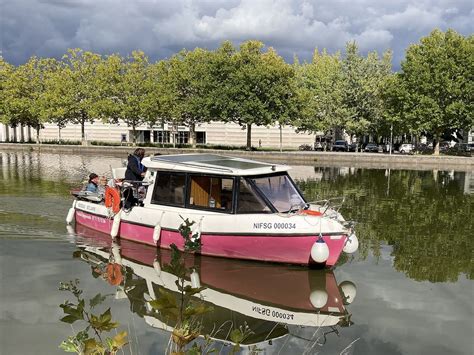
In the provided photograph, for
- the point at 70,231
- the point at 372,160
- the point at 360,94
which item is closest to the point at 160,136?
the point at 360,94

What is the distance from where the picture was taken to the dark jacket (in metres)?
14.1

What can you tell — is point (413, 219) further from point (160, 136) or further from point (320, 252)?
point (160, 136)

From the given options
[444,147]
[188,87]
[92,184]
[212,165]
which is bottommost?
[444,147]

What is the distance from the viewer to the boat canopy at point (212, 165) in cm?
1128

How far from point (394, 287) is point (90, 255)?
7.39 meters

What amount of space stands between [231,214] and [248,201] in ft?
1.68

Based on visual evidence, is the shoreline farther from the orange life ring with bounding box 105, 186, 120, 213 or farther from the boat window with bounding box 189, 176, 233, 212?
the boat window with bounding box 189, 176, 233, 212

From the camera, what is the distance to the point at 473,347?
720 cm

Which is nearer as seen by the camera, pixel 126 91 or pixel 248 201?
pixel 248 201

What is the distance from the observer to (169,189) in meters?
12.2

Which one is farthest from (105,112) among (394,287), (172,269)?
(172,269)

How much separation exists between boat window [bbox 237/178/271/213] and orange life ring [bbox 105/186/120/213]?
12.7 feet

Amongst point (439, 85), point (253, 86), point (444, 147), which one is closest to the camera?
point (439, 85)

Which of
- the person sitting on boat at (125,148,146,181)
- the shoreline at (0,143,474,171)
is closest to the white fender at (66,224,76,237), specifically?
the person sitting on boat at (125,148,146,181)
